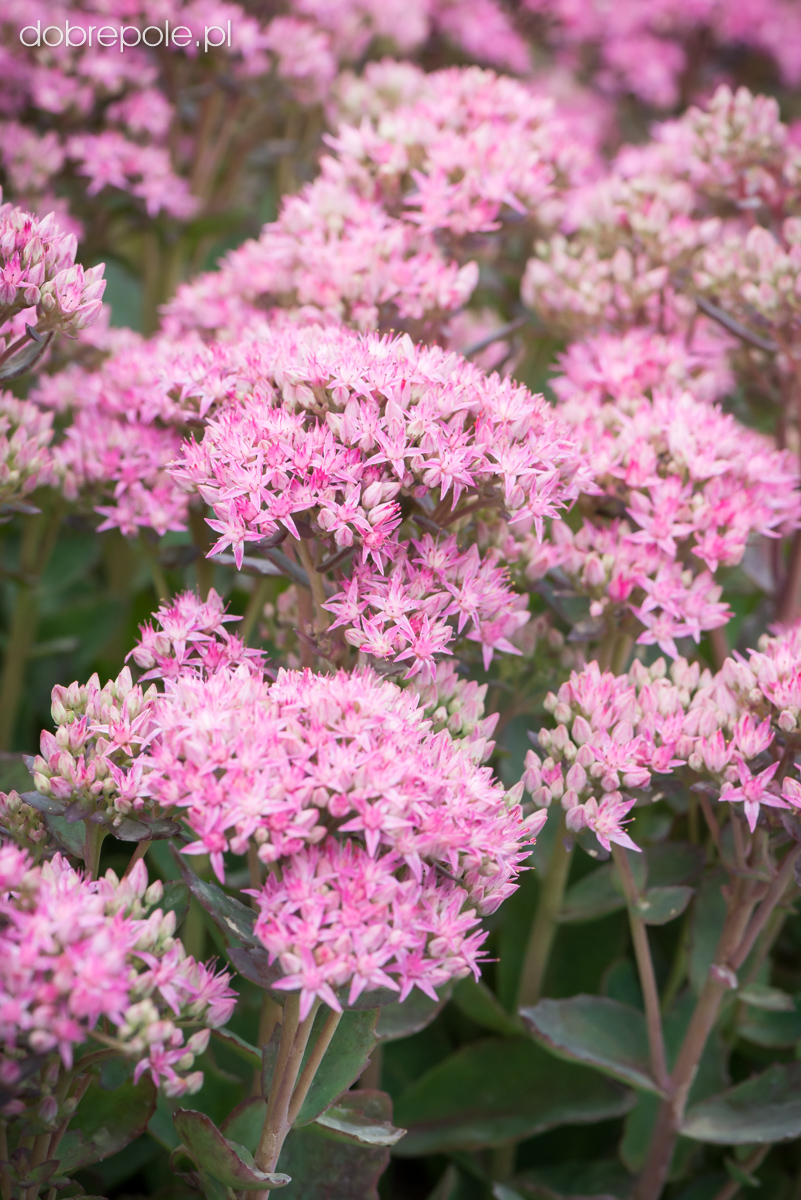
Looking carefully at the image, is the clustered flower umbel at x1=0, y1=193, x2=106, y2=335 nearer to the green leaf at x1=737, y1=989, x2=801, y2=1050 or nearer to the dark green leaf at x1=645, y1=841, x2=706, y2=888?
the dark green leaf at x1=645, y1=841, x2=706, y2=888

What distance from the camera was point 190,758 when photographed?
0.95m

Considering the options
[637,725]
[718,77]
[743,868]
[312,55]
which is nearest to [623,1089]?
[743,868]

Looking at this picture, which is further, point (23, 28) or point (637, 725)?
point (23, 28)

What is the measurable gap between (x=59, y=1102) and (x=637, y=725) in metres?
0.68

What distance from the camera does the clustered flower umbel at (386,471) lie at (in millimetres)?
1088

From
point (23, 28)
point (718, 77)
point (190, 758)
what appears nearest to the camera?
point (190, 758)

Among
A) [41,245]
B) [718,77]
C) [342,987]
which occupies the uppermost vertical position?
[718,77]

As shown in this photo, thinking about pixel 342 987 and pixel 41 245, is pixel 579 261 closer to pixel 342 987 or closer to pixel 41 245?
pixel 41 245

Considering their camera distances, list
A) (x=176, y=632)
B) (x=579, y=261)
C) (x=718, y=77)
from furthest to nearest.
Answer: (x=718, y=77), (x=579, y=261), (x=176, y=632)

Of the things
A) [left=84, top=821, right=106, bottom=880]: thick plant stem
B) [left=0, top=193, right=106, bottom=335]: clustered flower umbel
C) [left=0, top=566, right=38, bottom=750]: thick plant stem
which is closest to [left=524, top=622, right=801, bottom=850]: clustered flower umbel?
[left=84, top=821, right=106, bottom=880]: thick plant stem

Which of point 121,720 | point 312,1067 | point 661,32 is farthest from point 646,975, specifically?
point 661,32

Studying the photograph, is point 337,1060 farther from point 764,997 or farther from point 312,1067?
point 764,997

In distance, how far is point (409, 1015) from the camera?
1.34 metres

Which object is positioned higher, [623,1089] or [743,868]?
[743,868]
